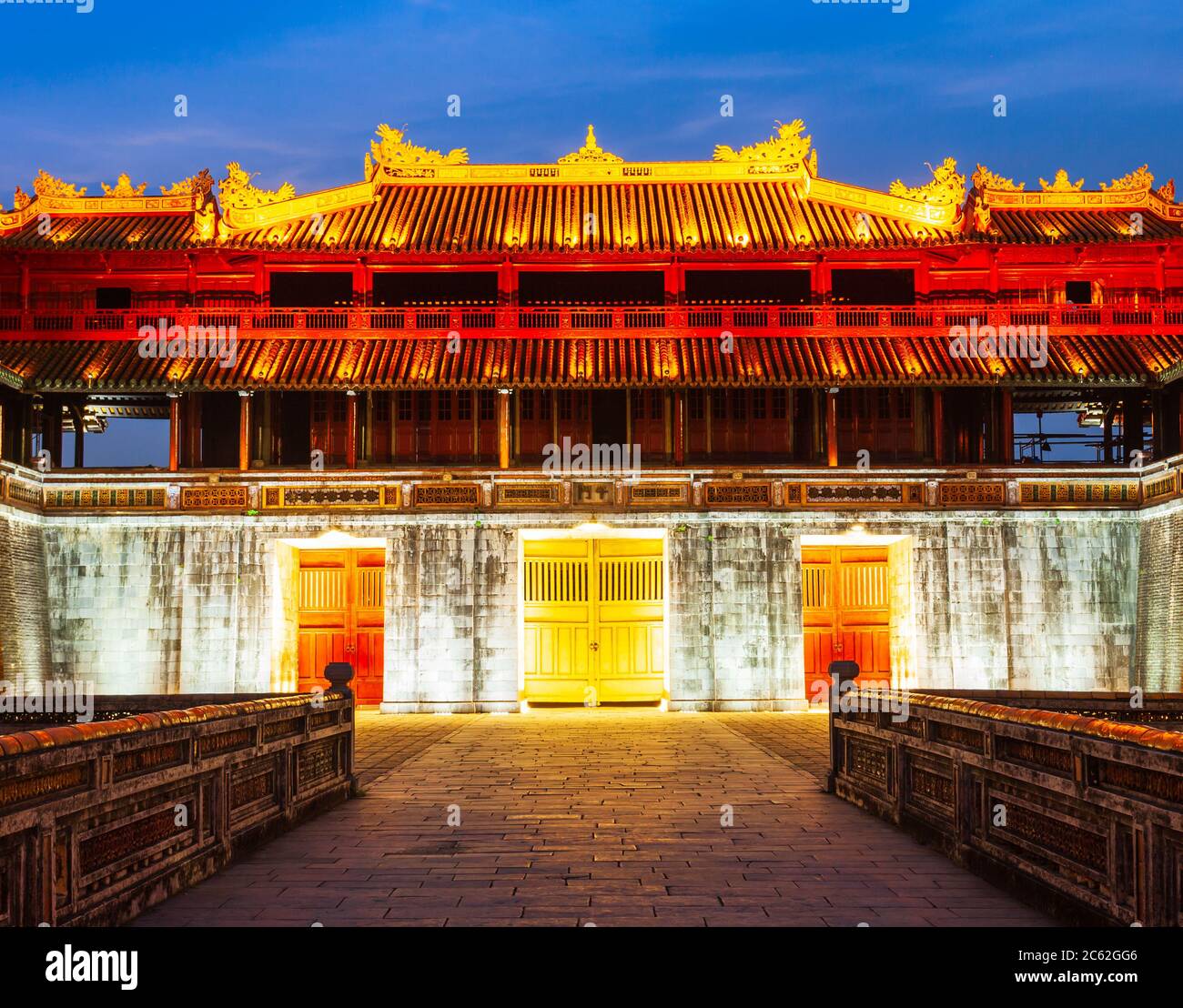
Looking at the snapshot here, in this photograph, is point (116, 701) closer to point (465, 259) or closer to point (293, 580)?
point (293, 580)

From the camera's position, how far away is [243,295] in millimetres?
23781

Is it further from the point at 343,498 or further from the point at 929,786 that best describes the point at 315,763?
the point at 343,498

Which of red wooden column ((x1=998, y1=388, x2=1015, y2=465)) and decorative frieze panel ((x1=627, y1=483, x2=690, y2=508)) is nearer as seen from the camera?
decorative frieze panel ((x1=627, y1=483, x2=690, y2=508))

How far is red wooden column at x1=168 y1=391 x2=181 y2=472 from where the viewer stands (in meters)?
22.0

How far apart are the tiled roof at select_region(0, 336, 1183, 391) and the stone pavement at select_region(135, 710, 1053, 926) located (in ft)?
33.0

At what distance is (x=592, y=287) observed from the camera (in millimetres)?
24547

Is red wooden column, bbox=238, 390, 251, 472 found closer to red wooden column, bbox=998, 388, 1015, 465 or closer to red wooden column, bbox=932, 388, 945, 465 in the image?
red wooden column, bbox=932, 388, 945, 465

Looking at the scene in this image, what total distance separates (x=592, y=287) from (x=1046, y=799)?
19.7 meters

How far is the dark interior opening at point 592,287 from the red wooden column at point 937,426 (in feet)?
21.0

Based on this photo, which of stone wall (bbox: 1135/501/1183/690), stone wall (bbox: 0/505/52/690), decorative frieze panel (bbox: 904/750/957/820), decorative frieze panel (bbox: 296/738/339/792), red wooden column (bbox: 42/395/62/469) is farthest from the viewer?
red wooden column (bbox: 42/395/62/469)

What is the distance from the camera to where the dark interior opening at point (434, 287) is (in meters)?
24.3

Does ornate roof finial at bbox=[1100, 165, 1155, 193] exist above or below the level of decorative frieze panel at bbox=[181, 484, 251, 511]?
above

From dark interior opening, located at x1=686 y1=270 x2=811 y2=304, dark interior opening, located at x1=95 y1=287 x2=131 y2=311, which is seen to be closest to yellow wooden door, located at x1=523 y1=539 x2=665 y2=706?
dark interior opening, located at x1=686 y1=270 x2=811 y2=304

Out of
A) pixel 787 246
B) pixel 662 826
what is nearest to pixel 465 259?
pixel 787 246
